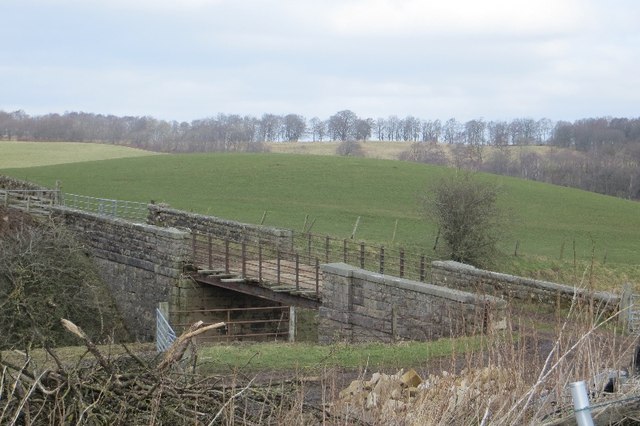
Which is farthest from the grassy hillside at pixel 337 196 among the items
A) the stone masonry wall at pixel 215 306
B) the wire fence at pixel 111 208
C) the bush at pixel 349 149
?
the bush at pixel 349 149

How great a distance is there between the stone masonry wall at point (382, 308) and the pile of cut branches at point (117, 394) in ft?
30.5

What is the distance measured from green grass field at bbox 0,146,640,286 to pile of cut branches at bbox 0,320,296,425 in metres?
30.6

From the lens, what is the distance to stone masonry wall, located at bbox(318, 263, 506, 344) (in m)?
15.2

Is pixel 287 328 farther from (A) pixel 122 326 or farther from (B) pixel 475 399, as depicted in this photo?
(B) pixel 475 399

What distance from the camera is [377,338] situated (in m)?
Answer: 16.7

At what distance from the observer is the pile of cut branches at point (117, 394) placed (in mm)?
4562

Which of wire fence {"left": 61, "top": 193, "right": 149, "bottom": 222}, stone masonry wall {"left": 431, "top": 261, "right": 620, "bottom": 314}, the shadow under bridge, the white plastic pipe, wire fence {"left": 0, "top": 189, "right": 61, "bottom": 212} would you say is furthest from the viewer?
wire fence {"left": 61, "top": 193, "right": 149, "bottom": 222}

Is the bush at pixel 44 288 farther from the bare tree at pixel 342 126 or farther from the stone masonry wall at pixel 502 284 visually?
A: the bare tree at pixel 342 126

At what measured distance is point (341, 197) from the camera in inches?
2181

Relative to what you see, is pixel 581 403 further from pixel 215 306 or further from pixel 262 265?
pixel 215 306

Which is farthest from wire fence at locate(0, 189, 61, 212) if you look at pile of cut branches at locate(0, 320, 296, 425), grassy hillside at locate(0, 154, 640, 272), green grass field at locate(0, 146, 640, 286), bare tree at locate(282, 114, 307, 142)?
bare tree at locate(282, 114, 307, 142)

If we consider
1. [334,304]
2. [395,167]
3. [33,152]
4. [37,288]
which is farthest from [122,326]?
[33,152]

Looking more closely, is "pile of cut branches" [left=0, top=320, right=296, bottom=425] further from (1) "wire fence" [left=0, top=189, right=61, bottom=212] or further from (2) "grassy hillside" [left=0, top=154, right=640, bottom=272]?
(2) "grassy hillside" [left=0, top=154, right=640, bottom=272]

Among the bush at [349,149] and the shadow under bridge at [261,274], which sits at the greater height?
the bush at [349,149]
